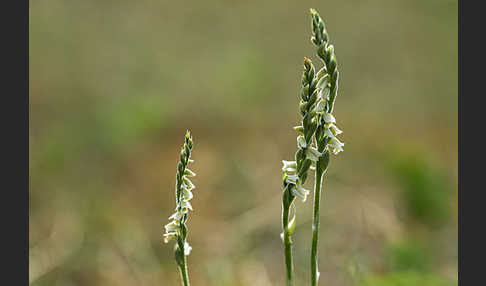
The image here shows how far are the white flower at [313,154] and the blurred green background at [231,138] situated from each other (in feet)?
5.92

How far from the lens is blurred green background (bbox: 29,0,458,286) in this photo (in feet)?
16.7

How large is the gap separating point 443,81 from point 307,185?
5.37m

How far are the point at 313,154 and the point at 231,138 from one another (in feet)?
17.5

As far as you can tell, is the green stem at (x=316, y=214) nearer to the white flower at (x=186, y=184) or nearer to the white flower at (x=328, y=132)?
the white flower at (x=328, y=132)

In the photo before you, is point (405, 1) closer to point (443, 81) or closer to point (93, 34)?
point (443, 81)

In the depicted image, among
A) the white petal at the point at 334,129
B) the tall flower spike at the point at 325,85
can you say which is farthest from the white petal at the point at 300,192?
the white petal at the point at 334,129

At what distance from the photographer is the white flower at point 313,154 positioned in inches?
95.7

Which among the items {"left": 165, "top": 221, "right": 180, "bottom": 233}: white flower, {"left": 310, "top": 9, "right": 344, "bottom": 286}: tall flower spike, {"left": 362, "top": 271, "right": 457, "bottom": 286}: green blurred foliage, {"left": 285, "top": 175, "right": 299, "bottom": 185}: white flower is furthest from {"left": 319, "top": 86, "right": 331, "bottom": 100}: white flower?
{"left": 362, "top": 271, "right": 457, "bottom": 286}: green blurred foliage

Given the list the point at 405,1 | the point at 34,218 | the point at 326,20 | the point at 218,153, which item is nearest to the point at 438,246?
the point at 218,153

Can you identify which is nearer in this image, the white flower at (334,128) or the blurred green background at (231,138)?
the white flower at (334,128)

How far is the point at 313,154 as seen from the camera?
2.44m

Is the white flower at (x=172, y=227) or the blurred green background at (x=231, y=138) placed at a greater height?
the blurred green background at (x=231, y=138)

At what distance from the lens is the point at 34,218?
561cm

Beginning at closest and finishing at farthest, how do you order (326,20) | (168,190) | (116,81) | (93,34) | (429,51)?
(168,190), (116,81), (93,34), (429,51), (326,20)
